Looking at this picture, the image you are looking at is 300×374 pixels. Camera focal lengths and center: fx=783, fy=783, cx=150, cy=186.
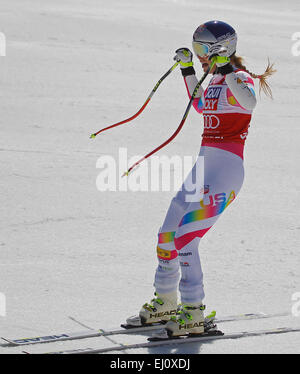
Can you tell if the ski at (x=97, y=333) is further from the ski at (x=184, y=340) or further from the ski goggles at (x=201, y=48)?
the ski goggles at (x=201, y=48)

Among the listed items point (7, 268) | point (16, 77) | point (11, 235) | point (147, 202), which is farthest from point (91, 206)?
point (16, 77)

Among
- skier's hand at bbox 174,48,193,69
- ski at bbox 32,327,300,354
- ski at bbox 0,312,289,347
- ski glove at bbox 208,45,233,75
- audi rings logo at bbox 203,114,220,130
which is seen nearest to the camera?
ski at bbox 32,327,300,354

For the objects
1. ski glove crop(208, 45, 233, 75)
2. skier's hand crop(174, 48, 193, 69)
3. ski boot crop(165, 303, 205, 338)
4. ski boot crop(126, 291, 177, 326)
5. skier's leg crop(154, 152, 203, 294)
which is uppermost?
skier's hand crop(174, 48, 193, 69)

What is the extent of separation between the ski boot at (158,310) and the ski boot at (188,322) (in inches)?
9.1

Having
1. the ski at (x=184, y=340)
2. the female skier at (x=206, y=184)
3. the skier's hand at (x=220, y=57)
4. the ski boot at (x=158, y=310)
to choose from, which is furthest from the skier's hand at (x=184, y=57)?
the ski at (x=184, y=340)

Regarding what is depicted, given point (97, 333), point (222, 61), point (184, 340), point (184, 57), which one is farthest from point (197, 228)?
point (184, 57)

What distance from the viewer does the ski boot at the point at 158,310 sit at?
5109mm

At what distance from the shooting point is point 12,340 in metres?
4.68

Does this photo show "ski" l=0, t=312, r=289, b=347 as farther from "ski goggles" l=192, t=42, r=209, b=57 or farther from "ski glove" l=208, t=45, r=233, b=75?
"ski goggles" l=192, t=42, r=209, b=57

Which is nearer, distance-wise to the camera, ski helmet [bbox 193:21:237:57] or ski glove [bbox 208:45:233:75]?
ski glove [bbox 208:45:233:75]

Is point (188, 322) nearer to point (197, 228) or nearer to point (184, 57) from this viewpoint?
point (197, 228)

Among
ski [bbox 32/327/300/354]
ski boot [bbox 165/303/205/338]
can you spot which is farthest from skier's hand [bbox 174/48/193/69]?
ski [bbox 32/327/300/354]

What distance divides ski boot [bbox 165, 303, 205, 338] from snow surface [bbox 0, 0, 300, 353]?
0.15m

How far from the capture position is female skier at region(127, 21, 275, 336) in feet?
15.9
